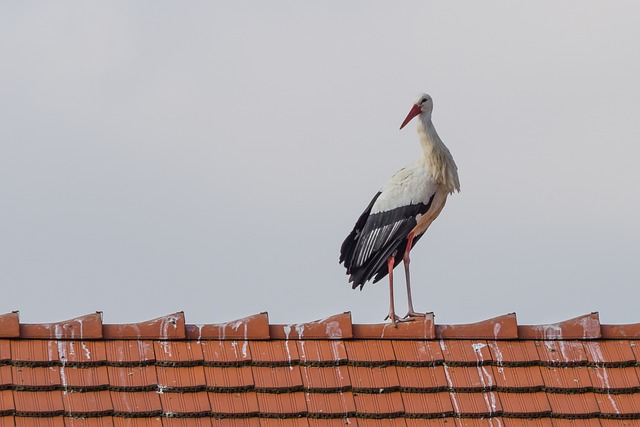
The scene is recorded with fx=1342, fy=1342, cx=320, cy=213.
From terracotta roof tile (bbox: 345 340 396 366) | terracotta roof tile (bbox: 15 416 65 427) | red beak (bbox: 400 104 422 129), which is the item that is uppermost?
red beak (bbox: 400 104 422 129)

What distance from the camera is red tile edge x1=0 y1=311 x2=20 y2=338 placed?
19.8 ft

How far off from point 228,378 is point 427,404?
0.91m

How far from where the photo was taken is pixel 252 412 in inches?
232

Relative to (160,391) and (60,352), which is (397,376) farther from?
(60,352)

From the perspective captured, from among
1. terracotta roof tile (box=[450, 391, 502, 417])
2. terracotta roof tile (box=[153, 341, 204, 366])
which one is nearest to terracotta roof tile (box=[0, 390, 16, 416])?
terracotta roof tile (box=[153, 341, 204, 366])

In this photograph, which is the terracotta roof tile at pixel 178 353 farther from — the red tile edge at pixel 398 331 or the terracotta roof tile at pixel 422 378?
the terracotta roof tile at pixel 422 378

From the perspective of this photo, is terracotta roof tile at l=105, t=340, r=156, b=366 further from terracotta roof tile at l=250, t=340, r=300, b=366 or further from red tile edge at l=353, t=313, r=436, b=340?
red tile edge at l=353, t=313, r=436, b=340

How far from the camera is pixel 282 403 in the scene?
5.98 metres

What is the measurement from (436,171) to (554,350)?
9.66 feet

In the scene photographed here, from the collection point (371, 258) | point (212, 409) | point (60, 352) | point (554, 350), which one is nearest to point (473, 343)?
point (554, 350)

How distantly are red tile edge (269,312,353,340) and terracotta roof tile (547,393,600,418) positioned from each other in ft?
3.29

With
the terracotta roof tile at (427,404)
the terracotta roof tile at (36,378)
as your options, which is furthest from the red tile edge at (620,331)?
the terracotta roof tile at (36,378)

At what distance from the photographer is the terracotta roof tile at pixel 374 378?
6.13 meters

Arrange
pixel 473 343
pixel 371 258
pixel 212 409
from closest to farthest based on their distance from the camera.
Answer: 1. pixel 212 409
2. pixel 473 343
3. pixel 371 258
